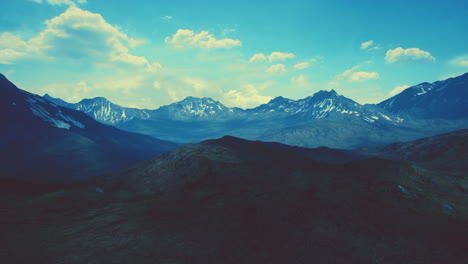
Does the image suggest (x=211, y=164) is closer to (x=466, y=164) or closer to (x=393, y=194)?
(x=393, y=194)

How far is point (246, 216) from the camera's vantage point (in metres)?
56.0

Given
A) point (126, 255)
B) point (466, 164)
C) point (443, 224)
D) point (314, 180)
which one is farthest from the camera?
point (466, 164)

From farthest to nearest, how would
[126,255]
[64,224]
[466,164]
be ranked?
[466,164], [64,224], [126,255]

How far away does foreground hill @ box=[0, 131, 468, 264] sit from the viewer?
41375 mm

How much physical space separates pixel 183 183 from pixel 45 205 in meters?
35.2

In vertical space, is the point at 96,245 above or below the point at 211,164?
below

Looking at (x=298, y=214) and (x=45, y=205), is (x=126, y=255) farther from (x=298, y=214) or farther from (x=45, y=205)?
(x=45, y=205)

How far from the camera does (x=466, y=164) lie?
411ft

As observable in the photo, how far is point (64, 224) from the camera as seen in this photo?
53.9 meters

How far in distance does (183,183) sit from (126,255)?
39.8 meters

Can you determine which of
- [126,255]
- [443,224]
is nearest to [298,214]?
[443,224]

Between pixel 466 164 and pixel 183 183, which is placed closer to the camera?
pixel 183 183

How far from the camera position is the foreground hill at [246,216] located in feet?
136

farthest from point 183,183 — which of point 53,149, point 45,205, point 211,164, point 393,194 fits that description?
point 53,149
